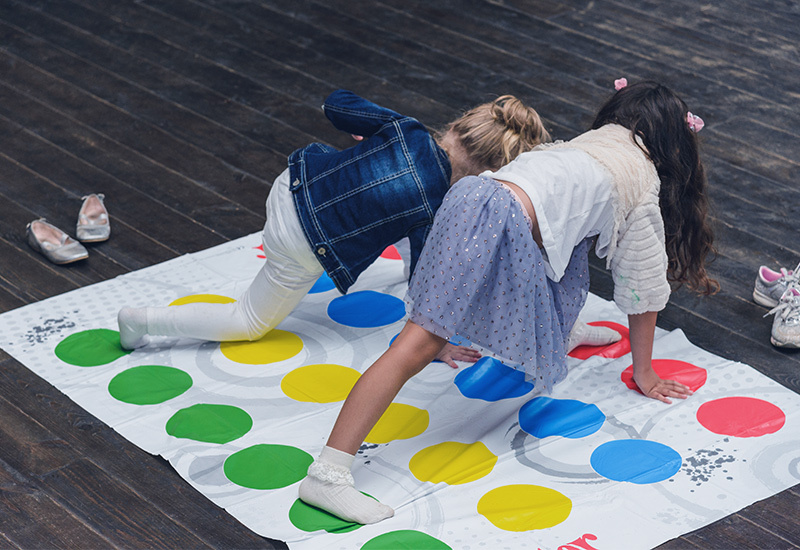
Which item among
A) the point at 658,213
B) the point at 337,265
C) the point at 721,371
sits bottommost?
the point at 721,371

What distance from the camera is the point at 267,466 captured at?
1.99 meters

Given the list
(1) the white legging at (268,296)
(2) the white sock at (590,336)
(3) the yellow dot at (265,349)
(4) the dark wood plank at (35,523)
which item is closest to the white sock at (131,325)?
(1) the white legging at (268,296)

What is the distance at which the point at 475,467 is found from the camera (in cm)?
201

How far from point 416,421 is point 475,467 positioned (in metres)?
0.20

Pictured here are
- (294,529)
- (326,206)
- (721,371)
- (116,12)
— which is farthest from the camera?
(116,12)

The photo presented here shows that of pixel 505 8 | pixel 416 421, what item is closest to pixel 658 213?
pixel 416 421

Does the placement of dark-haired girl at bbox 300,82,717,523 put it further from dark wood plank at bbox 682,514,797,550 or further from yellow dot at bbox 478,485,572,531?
dark wood plank at bbox 682,514,797,550

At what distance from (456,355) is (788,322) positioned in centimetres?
80

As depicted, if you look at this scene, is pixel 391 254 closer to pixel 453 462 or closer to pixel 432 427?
pixel 432 427

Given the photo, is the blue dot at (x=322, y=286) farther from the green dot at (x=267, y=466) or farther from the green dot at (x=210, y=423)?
the green dot at (x=267, y=466)

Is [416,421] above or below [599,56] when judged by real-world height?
below

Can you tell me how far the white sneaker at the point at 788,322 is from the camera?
2381 mm

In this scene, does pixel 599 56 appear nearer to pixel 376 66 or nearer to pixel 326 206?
pixel 376 66

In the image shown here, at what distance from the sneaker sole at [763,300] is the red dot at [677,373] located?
0.36 meters
